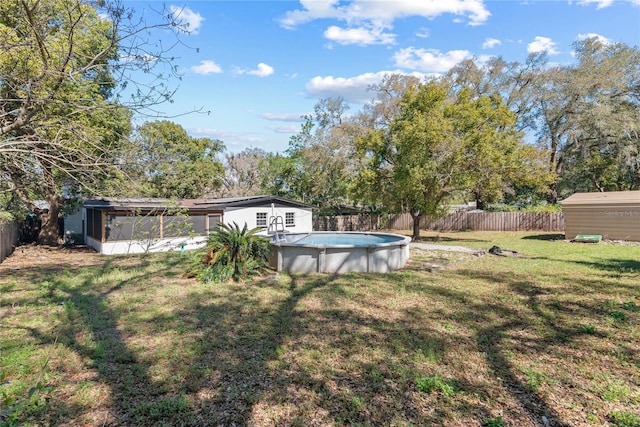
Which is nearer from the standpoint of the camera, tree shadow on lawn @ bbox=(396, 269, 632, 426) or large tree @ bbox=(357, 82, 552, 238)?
tree shadow on lawn @ bbox=(396, 269, 632, 426)

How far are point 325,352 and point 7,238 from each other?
13734 millimetres

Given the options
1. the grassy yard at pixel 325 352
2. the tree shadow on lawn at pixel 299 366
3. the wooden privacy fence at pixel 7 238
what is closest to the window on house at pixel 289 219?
the grassy yard at pixel 325 352

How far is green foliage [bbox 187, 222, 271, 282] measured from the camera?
768cm

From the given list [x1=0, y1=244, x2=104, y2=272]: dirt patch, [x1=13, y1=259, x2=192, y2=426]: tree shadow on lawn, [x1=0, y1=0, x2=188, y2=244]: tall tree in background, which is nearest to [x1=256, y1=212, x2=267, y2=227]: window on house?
[x1=0, y1=244, x2=104, y2=272]: dirt patch

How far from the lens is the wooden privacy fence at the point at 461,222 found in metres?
20.8

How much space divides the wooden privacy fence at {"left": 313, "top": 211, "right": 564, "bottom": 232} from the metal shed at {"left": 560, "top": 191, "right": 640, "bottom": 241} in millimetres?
5224

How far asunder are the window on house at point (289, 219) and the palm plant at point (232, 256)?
32.6 ft

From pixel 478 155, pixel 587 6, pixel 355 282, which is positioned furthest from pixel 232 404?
pixel 478 155

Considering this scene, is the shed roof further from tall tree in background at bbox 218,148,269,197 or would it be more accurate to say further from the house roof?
tall tree in background at bbox 218,148,269,197

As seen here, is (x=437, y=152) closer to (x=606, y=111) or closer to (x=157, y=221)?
(x=157, y=221)

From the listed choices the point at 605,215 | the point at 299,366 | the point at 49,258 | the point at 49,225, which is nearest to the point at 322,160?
the point at 49,225

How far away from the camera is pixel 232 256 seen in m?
7.94

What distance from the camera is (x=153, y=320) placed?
16.6ft

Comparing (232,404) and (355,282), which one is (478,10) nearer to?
(355,282)
